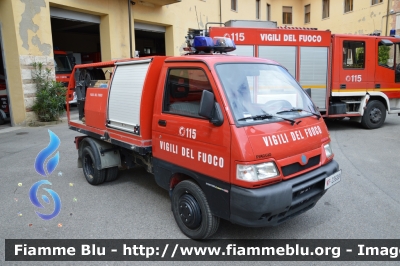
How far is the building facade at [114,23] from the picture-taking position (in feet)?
37.2

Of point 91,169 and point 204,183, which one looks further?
point 91,169

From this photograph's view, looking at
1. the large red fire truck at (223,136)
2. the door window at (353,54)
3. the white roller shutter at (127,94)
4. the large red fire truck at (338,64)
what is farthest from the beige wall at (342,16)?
the white roller shutter at (127,94)

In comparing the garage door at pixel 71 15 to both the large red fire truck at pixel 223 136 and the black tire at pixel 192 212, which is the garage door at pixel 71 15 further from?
the black tire at pixel 192 212

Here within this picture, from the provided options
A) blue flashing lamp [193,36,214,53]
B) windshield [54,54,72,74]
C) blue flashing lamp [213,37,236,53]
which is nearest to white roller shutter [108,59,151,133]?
blue flashing lamp [193,36,214,53]

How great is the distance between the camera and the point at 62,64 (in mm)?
15461

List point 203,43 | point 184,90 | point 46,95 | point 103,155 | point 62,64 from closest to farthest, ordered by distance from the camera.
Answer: point 184,90, point 203,43, point 103,155, point 46,95, point 62,64

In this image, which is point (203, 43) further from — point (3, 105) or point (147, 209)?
point (3, 105)

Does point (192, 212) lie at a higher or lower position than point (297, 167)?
lower

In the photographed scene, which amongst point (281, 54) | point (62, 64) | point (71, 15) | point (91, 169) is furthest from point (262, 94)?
point (62, 64)

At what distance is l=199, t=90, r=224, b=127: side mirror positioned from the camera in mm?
3068

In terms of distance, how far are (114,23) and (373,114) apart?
434 inches

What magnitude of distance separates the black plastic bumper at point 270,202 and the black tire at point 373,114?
771 cm

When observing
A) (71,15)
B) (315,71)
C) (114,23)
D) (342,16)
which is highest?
(342,16)

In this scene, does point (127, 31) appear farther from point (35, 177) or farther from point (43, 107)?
point (35, 177)
